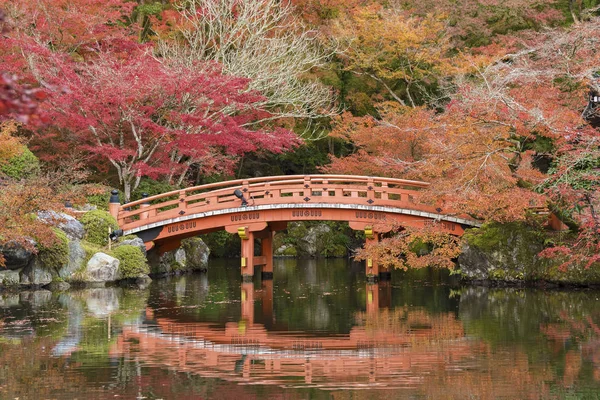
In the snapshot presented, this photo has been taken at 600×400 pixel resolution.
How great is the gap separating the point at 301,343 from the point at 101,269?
927cm

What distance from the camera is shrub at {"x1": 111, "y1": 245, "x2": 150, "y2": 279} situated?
858 inches

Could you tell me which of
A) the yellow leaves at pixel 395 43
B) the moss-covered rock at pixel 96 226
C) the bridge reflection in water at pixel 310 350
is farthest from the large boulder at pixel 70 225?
the yellow leaves at pixel 395 43

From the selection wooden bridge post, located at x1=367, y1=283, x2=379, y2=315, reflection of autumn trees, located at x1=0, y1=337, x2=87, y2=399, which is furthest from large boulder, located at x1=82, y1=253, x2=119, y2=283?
reflection of autumn trees, located at x1=0, y1=337, x2=87, y2=399

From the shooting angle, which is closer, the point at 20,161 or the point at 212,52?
the point at 20,161

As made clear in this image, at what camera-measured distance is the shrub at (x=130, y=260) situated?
21797 mm

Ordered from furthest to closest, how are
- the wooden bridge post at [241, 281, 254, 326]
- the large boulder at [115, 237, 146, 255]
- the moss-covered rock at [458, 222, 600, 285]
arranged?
the large boulder at [115, 237, 146, 255]
the moss-covered rock at [458, 222, 600, 285]
the wooden bridge post at [241, 281, 254, 326]

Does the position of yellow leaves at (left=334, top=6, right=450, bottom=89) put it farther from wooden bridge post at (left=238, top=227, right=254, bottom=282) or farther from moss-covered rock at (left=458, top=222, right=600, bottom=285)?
moss-covered rock at (left=458, top=222, right=600, bottom=285)

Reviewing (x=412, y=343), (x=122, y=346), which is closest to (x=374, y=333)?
(x=412, y=343)

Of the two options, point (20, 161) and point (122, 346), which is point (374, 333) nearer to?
point (122, 346)

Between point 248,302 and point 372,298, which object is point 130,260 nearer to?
point 248,302

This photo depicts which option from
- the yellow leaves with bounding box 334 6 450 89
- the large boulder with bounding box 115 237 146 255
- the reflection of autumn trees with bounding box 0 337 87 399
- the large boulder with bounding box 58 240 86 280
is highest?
the yellow leaves with bounding box 334 6 450 89

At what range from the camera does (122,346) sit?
41.4ft

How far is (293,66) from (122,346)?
16.7m

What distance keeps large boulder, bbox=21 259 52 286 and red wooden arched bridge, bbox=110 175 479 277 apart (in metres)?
2.95
